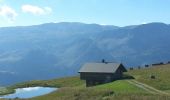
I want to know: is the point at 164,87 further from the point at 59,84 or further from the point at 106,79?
the point at 59,84

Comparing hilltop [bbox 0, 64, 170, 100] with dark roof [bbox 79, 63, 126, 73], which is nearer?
hilltop [bbox 0, 64, 170, 100]

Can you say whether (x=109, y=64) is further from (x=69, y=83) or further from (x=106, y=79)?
(x=69, y=83)

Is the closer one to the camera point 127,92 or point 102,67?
point 127,92

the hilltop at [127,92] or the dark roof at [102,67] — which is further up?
the dark roof at [102,67]

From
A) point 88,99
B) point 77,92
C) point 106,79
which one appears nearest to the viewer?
point 88,99

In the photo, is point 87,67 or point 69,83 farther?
point 69,83

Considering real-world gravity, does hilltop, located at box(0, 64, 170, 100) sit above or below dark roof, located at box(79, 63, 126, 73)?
below

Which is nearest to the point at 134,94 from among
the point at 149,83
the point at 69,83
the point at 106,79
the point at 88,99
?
the point at 88,99

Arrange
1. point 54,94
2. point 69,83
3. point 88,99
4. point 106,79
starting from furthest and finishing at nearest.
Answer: point 69,83
point 106,79
point 54,94
point 88,99

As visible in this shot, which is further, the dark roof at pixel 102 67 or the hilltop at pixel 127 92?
the dark roof at pixel 102 67

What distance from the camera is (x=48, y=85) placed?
465 ft

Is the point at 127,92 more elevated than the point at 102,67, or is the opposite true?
the point at 102,67

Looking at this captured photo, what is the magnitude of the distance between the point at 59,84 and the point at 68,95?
5260 centimetres

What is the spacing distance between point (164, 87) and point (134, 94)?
62.9ft
